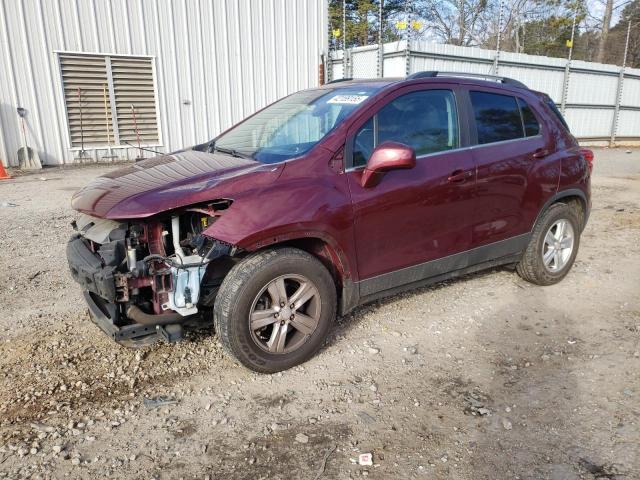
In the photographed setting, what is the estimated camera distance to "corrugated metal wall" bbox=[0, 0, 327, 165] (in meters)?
10.5

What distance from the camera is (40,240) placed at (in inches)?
230

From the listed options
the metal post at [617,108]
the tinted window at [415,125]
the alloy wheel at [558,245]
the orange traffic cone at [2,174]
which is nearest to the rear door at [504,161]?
the tinted window at [415,125]

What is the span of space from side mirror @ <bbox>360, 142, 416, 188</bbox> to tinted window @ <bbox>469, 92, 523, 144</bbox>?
1129 millimetres

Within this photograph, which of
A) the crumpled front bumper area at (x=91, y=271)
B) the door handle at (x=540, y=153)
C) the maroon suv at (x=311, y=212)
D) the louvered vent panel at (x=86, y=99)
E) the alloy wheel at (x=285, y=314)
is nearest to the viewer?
the crumpled front bumper area at (x=91, y=271)

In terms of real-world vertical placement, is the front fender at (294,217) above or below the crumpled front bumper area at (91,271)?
above

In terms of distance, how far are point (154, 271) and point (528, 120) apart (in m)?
3.42

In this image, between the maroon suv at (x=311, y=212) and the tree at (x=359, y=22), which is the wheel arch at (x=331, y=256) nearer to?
the maroon suv at (x=311, y=212)

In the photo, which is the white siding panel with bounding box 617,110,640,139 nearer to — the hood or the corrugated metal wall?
the corrugated metal wall

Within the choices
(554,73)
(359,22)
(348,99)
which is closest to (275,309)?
(348,99)

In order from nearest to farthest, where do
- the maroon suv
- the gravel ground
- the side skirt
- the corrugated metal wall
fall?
1. the gravel ground
2. the maroon suv
3. the side skirt
4. the corrugated metal wall

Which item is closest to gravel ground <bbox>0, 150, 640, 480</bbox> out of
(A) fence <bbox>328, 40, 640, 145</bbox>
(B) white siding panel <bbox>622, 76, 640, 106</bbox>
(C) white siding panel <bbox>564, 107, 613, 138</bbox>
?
(A) fence <bbox>328, 40, 640, 145</bbox>

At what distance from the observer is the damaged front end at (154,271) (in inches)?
113

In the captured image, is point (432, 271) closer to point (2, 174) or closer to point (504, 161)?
point (504, 161)

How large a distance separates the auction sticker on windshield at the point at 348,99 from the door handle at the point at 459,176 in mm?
865
